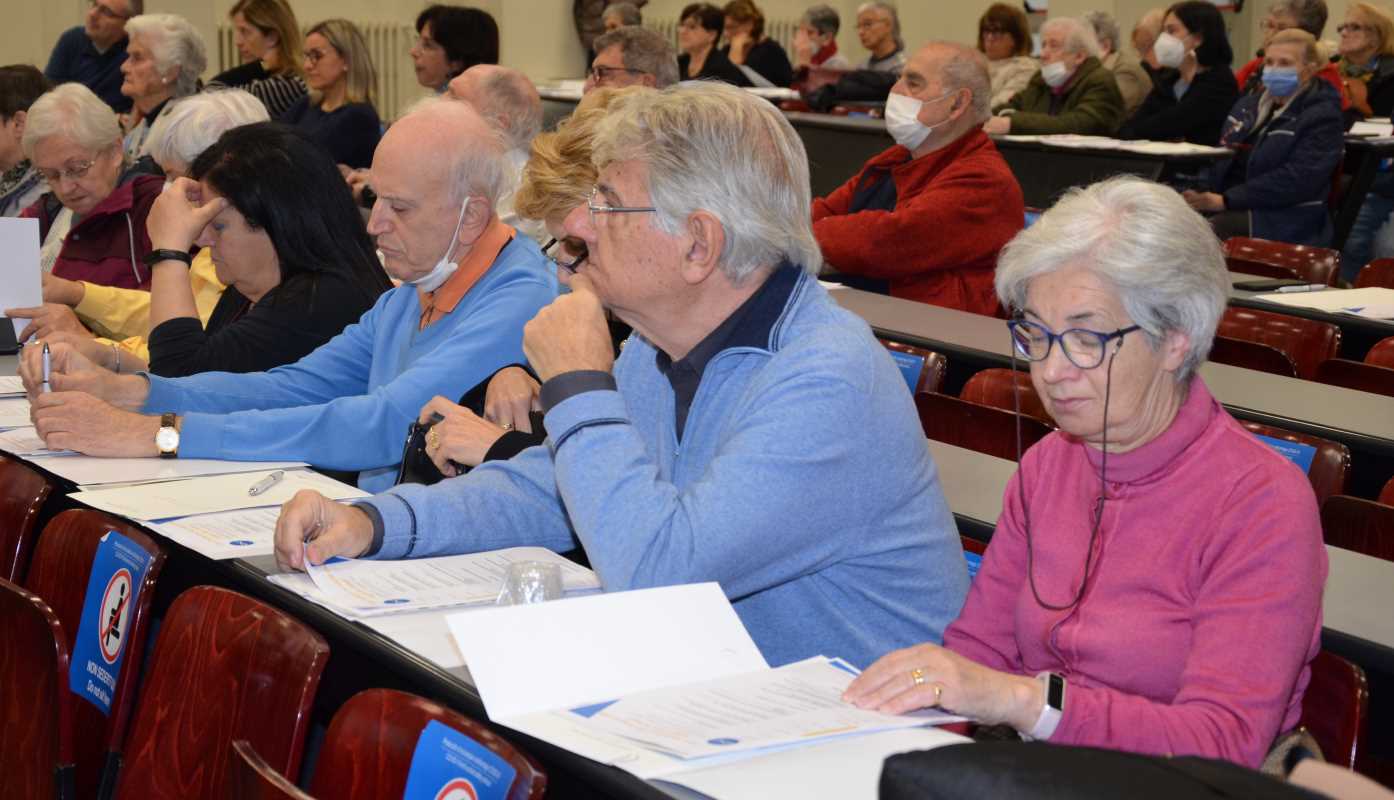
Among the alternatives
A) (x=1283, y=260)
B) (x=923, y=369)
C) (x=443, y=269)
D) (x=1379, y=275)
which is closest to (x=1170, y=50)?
(x=1283, y=260)

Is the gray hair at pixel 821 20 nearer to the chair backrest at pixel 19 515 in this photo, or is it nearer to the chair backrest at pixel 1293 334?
the chair backrest at pixel 1293 334

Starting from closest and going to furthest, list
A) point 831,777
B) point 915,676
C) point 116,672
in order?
1. point 831,777
2. point 915,676
3. point 116,672

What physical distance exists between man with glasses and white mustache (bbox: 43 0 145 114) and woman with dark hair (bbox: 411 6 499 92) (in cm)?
188

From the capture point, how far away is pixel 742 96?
6.57 feet

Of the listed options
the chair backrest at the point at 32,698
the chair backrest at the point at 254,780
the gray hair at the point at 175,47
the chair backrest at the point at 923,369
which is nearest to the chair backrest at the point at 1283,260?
the chair backrest at the point at 923,369

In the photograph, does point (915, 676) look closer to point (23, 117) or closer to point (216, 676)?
point (216, 676)

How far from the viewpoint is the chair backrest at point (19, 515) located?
2445 millimetres

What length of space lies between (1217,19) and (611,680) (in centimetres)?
760

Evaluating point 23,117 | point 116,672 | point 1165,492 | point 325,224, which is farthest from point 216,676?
point 23,117

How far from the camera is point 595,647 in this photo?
1628 mm

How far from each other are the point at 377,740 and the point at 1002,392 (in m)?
2.04

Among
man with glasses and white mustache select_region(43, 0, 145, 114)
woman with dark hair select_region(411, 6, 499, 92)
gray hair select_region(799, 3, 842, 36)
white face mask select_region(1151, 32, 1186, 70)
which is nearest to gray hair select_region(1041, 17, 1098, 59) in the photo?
white face mask select_region(1151, 32, 1186, 70)

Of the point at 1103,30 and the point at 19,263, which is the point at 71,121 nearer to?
the point at 19,263

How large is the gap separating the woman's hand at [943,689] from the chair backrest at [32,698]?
1.06 m
